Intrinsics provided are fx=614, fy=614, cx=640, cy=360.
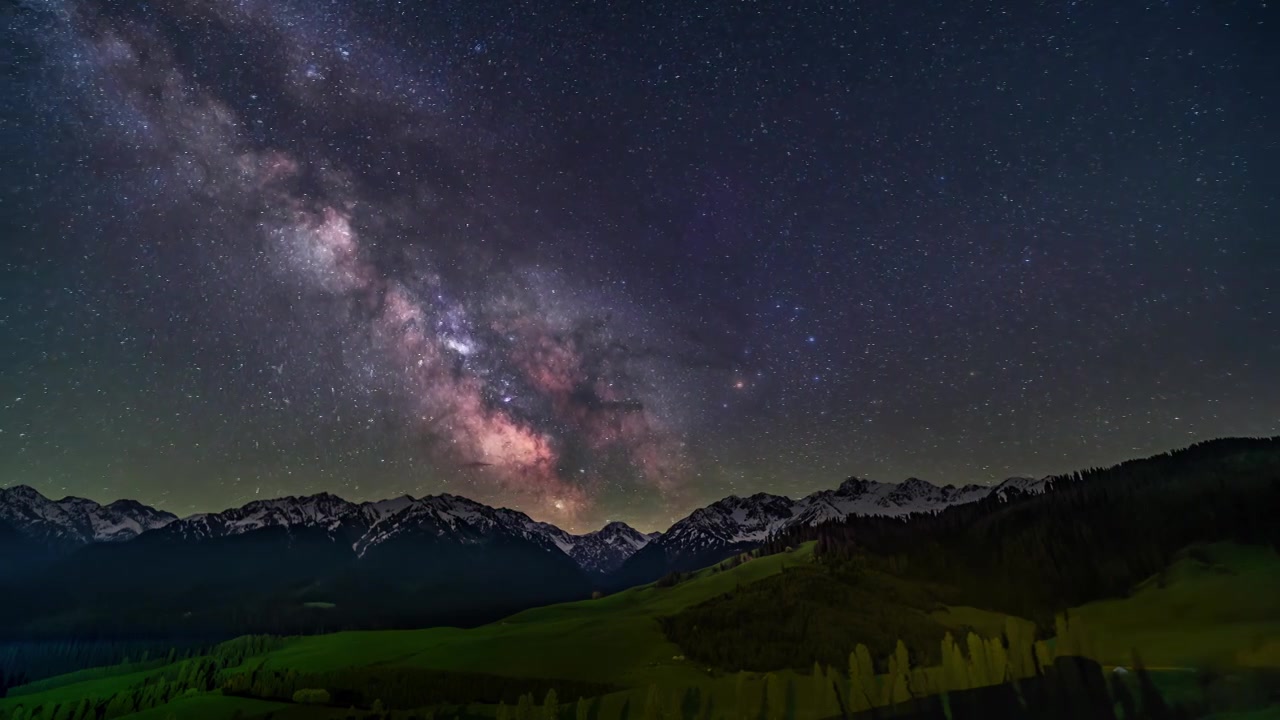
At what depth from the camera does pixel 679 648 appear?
15138 cm

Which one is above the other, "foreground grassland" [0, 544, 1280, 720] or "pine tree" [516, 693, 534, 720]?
"foreground grassland" [0, 544, 1280, 720]

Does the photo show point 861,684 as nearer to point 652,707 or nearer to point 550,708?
point 652,707

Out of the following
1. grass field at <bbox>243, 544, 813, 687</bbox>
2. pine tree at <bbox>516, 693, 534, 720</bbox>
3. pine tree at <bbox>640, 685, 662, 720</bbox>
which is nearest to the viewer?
pine tree at <bbox>640, 685, 662, 720</bbox>

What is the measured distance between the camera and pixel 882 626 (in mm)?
152500

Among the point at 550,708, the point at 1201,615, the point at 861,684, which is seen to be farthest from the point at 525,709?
the point at 1201,615

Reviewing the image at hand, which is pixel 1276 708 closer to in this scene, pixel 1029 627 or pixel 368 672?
pixel 1029 627

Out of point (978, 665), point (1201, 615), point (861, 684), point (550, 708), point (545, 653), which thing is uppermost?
point (1201, 615)

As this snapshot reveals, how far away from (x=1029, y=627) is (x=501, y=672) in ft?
393

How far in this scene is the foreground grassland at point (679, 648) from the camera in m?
105

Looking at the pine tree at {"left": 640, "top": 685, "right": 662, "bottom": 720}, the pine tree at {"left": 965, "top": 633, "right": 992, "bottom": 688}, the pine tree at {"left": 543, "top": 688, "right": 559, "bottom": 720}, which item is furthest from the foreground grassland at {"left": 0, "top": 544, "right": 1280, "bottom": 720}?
the pine tree at {"left": 965, "top": 633, "right": 992, "bottom": 688}

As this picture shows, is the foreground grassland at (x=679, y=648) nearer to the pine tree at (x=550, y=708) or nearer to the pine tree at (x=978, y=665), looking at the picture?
the pine tree at (x=550, y=708)

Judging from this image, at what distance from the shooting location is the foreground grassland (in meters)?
105

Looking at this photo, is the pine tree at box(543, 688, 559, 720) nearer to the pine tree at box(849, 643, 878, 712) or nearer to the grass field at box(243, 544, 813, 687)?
the grass field at box(243, 544, 813, 687)

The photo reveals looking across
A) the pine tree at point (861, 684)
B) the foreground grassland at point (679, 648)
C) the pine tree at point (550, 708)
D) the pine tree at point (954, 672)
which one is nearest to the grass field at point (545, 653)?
the foreground grassland at point (679, 648)
